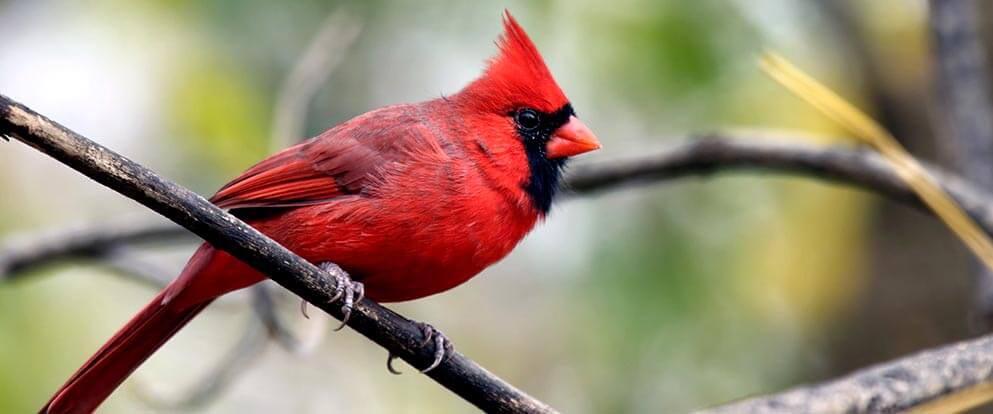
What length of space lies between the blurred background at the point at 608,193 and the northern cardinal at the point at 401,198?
2.63 feet

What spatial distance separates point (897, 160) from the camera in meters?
2.95

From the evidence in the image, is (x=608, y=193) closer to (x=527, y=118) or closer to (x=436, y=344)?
(x=527, y=118)

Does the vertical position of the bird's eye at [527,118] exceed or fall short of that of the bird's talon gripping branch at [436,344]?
it exceeds it

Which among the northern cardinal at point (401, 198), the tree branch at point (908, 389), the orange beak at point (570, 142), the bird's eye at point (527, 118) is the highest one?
the bird's eye at point (527, 118)

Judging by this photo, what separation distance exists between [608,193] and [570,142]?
3.45 feet

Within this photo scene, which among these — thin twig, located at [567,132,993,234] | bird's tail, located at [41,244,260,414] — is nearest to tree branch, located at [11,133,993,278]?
thin twig, located at [567,132,993,234]

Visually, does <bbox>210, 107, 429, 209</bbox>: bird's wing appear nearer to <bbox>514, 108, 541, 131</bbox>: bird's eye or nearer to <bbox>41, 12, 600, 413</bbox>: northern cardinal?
<bbox>41, 12, 600, 413</bbox>: northern cardinal

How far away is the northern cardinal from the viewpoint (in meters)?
2.49

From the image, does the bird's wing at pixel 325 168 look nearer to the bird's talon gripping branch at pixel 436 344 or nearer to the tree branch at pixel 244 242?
the bird's talon gripping branch at pixel 436 344

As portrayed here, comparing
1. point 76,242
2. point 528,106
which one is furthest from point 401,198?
point 76,242

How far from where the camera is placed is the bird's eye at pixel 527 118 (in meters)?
2.92

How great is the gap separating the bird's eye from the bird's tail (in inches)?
31.6

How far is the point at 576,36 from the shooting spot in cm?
395

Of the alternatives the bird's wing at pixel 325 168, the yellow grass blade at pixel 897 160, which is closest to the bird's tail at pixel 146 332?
the bird's wing at pixel 325 168
